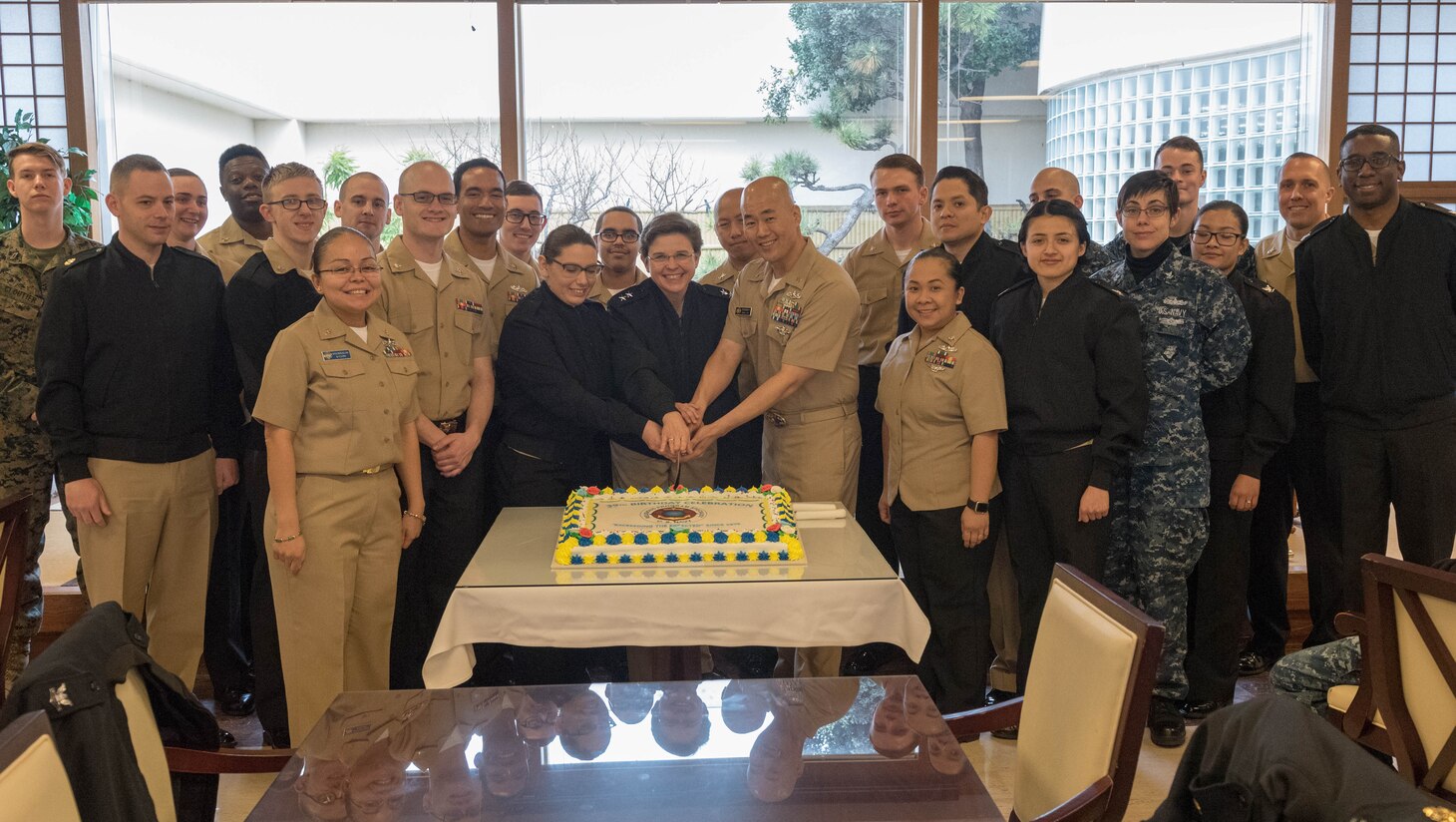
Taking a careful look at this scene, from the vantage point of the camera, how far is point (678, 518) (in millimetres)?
2973

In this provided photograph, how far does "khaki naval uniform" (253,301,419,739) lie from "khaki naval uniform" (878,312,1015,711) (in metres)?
1.52

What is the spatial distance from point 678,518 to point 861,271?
5.97 ft

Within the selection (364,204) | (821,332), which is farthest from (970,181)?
(364,204)

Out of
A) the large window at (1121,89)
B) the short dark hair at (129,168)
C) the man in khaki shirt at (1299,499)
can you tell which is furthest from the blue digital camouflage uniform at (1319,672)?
the large window at (1121,89)

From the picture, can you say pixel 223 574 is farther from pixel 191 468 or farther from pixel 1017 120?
pixel 1017 120

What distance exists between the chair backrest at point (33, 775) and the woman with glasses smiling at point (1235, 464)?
3.26 m

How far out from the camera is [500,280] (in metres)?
4.07

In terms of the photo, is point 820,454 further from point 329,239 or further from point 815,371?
point 329,239

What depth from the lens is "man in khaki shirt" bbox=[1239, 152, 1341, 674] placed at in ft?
13.1

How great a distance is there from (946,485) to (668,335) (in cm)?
112

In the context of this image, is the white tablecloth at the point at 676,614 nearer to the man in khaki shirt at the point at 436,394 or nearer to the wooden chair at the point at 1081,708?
the wooden chair at the point at 1081,708

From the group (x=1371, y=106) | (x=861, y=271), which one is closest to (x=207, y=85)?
(x=861, y=271)

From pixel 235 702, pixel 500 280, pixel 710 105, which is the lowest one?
pixel 235 702

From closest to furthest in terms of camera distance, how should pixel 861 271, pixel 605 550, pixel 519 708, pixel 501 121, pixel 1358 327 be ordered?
1. pixel 519 708
2. pixel 605 550
3. pixel 1358 327
4. pixel 861 271
5. pixel 501 121
